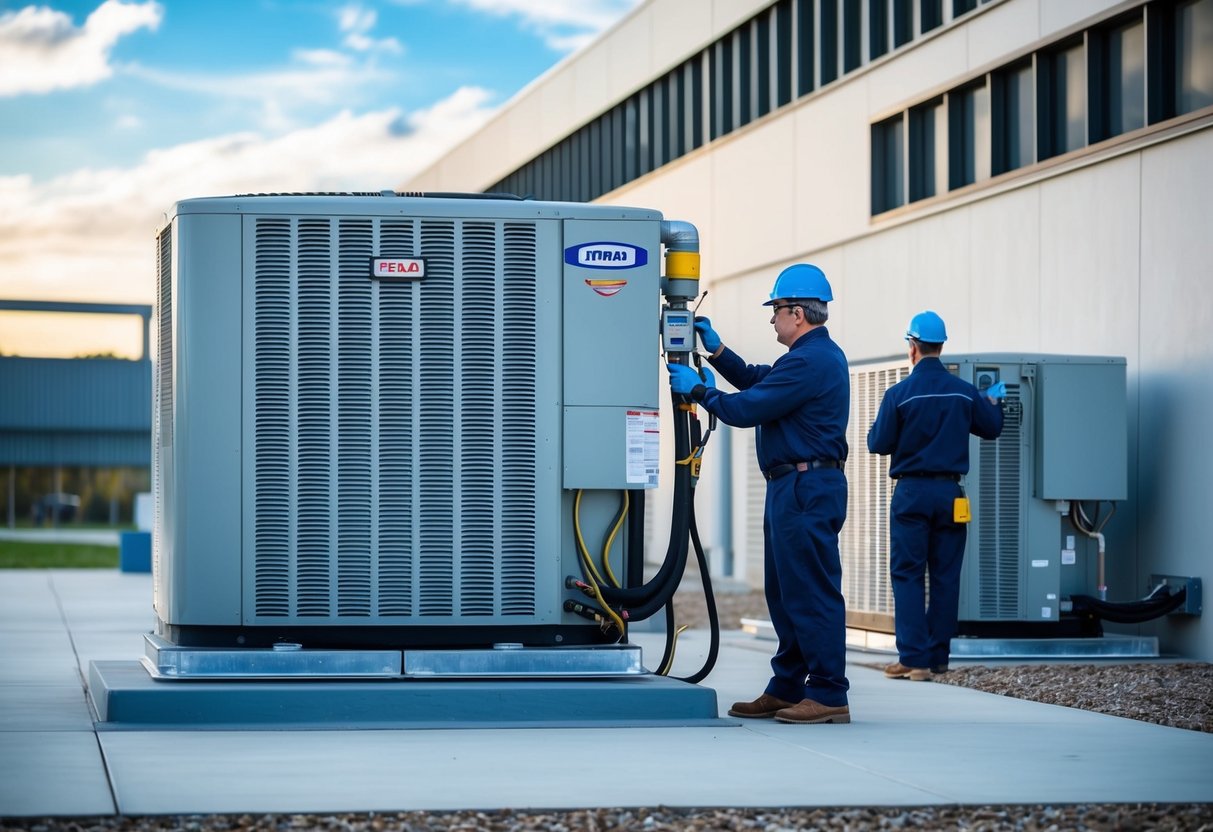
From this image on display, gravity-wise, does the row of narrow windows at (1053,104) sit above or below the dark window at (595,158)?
below

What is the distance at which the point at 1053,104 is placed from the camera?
48.8 ft

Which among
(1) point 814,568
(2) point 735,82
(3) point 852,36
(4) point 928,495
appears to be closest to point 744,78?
(2) point 735,82

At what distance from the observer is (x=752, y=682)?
32.8 ft

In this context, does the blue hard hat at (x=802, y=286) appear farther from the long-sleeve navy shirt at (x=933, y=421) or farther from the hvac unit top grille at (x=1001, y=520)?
the hvac unit top grille at (x=1001, y=520)

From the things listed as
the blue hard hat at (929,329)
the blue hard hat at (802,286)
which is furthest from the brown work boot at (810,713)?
the blue hard hat at (929,329)

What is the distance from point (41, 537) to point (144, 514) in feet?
47.3

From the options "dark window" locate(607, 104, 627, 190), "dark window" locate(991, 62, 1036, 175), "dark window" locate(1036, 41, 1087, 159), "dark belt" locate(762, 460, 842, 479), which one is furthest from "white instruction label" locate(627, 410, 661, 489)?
"dark window" locate(607, 104, 627, 190)

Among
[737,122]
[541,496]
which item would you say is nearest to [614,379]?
[541,496]

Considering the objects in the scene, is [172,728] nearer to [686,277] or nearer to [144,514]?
[686,277]

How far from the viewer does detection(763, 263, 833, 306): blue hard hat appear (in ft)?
26.2

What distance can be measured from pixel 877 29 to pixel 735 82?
4.66m

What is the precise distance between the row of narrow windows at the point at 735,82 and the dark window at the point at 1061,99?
148 centimetres

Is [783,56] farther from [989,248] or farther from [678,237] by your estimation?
[678,237]

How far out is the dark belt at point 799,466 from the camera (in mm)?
7773
